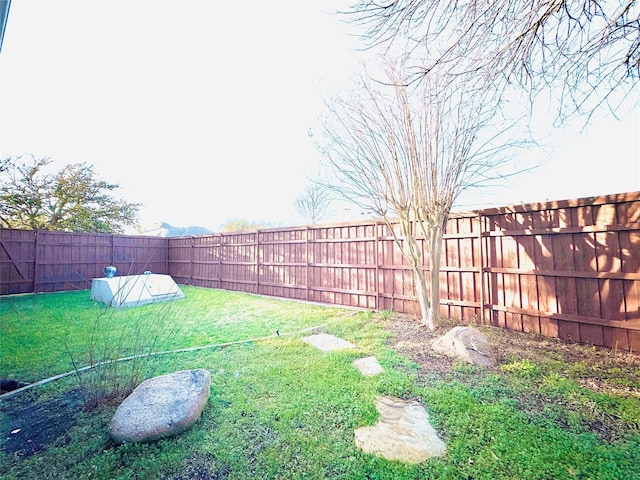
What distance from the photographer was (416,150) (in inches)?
154

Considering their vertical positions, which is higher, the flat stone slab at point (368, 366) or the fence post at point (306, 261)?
the fence post at point (306, 261)

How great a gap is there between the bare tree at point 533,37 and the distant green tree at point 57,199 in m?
13.1

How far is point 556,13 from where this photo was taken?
193cm

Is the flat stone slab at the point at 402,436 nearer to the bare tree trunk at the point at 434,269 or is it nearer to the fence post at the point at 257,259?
the bare tree trunk at the point at 434,269

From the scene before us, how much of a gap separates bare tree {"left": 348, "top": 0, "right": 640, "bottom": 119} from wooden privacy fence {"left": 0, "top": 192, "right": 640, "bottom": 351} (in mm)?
1694

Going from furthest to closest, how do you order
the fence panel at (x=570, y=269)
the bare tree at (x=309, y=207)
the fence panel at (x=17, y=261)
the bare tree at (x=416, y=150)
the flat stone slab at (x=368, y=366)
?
the bare tree at (x=309, y=207), the fence panel at (x=17, y=261), the bare tree at (x=416, y=150), the fence panel at (x=570, y=269), the flat stone slab at (x=368, y=366)

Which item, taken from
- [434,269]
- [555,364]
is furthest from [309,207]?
[555,364]

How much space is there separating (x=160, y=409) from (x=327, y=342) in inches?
86.8

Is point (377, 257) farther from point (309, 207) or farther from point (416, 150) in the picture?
point (309, 207)

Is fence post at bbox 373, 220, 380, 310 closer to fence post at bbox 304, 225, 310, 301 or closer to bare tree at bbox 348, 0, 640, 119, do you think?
fence post at bbox 304, 225, 310, 301

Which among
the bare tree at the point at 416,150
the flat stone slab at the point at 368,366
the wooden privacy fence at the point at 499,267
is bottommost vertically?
the flat stone slab at the point at 368,366

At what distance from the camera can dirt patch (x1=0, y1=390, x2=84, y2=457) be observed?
1.79 meters

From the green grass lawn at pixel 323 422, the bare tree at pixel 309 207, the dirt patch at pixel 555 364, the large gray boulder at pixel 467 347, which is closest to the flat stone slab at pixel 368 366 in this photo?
the green grass lawn at pixel 323 422

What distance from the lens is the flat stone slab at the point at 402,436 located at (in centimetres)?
163
